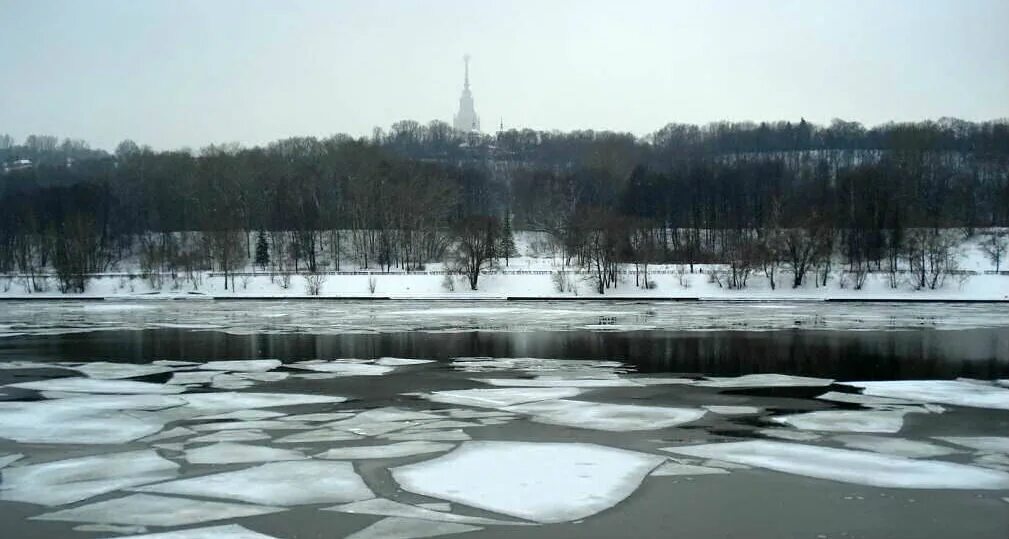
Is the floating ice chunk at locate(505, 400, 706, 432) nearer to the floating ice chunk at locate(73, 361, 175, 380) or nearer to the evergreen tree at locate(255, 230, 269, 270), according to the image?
the floating ice chunk at locate(73, 361, 175, 380)

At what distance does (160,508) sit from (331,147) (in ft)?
358

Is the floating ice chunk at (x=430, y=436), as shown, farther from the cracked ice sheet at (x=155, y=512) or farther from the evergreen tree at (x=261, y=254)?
the evergreen tree at (x=261, y=254)

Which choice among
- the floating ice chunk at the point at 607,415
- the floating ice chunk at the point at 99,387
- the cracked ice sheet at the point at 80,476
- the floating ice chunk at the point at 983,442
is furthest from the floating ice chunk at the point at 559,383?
the cracked ice sheet at the point at 80,476

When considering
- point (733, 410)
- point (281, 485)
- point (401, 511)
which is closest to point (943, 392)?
point (733, 410)

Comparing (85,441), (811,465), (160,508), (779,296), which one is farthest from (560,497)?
(779,296)

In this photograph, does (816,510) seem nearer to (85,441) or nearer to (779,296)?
(85,441)

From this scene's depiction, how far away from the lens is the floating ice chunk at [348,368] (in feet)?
66.5

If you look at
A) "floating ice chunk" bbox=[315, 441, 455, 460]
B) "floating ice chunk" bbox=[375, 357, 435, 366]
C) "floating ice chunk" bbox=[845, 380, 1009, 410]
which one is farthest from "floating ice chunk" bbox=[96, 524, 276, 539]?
"floating ice chunk" bbox=[375, 357, 435, 366]

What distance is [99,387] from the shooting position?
59.1 feet

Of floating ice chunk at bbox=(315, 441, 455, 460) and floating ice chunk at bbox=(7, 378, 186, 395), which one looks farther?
floating ice chunk at bbox=(7, 378, 186, 395)

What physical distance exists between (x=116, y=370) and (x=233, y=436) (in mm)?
9645

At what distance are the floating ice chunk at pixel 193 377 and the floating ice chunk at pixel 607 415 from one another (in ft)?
25.9

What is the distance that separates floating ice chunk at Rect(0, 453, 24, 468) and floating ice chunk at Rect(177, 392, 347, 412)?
12.6ft

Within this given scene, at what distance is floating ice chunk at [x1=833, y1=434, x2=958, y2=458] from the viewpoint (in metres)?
11.7
